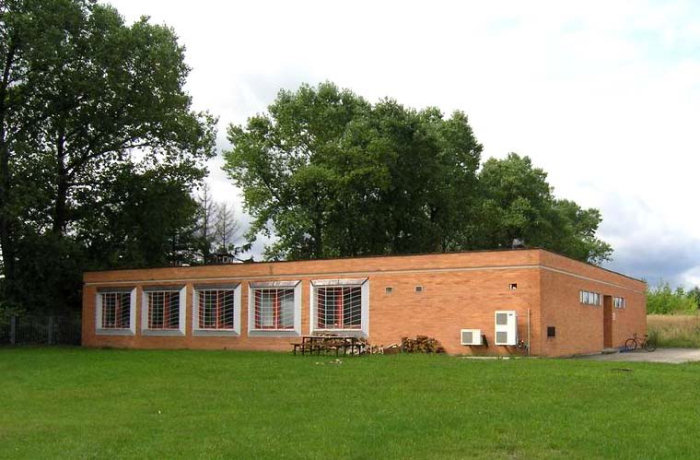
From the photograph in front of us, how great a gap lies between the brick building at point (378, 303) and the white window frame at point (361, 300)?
4 cm

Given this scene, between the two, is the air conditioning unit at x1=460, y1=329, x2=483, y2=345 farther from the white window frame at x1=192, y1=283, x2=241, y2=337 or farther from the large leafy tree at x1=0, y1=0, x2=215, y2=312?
the large leafy tree at x1=0, y1=0, x2=215, y2=312

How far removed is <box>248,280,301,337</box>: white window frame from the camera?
30578 millimetres

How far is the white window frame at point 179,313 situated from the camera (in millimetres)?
33875

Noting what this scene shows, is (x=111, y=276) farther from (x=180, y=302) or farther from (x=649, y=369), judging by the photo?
(x=649, y=369)

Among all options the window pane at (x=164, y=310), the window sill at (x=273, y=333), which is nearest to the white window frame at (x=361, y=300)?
the window sill at (x=273, y=333)

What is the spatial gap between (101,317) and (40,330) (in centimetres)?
456

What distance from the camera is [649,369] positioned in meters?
19.1

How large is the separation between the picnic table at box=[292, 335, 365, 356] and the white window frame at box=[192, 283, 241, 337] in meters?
4.92

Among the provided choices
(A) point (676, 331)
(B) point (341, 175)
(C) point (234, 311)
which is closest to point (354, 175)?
(B) point (341, 175)

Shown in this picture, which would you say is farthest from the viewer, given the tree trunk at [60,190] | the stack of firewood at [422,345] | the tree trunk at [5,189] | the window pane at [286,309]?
the tree trunk at [60,190]

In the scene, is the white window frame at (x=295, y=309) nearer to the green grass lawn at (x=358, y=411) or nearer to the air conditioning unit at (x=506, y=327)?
the air conditioning unit at (x=506, y=327)

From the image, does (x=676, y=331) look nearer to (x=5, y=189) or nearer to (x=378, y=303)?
(x=378, y=303)

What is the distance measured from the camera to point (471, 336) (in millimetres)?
26406

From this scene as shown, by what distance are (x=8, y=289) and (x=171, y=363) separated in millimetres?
20160
